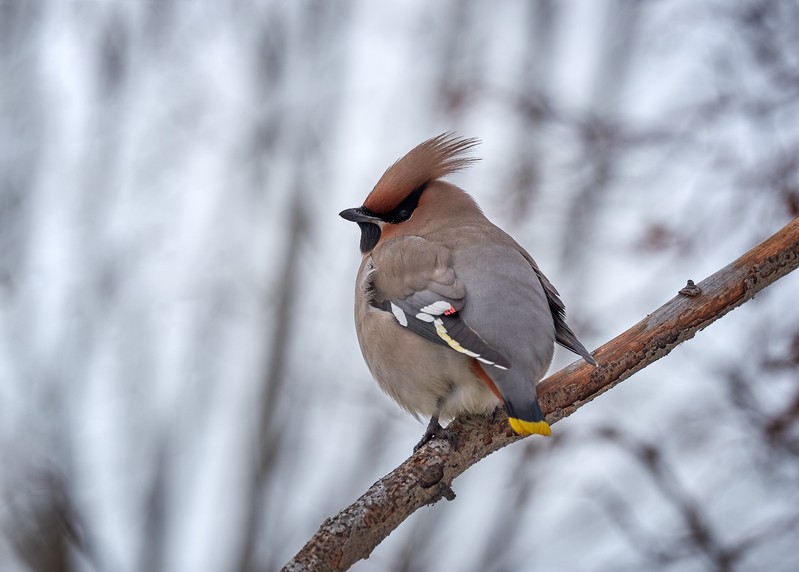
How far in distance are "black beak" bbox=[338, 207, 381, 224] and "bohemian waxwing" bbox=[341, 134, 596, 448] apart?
5.7 inches

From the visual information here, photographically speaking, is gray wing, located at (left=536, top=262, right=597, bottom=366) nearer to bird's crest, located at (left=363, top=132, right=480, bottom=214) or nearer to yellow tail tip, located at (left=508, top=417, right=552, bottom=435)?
yellow tail tip, located at (left=508, top=417, right=552, bottom=435)

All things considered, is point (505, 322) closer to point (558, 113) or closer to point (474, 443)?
point (474, 443)

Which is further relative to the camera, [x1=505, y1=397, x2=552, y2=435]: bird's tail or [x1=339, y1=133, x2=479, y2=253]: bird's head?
[x1=339, y1=133, x2=479, y2=253]: bird's head

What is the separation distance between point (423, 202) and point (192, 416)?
3.85 meters

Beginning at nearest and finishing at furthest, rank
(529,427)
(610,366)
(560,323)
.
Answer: (529,427) < (610,366) < (560,323)

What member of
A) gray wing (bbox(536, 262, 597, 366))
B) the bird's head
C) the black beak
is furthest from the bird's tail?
the black beak

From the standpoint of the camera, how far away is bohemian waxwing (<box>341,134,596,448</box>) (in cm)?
383

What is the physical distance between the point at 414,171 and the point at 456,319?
128 centimetres

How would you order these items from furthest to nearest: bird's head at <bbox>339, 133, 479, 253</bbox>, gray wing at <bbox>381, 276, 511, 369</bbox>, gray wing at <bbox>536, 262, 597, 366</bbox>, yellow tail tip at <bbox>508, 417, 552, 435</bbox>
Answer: bird's head at <bbox>339, 133, 479, 253</bbox> → gray wing at <bbox>536, 262, 597, 366</bbox> → gray wing at <bbox>381, 276, 511, 369</bbox> → yellow tail tip at <bbox>508, 417, 552, 435</bbox>

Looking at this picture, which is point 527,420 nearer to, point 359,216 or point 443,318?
point 443,318

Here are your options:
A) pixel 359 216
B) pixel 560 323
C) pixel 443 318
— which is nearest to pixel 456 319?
pixel 443 318

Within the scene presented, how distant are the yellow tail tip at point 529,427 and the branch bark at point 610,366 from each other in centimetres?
31

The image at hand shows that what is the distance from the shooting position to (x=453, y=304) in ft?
13.4

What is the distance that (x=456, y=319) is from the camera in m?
4.00
